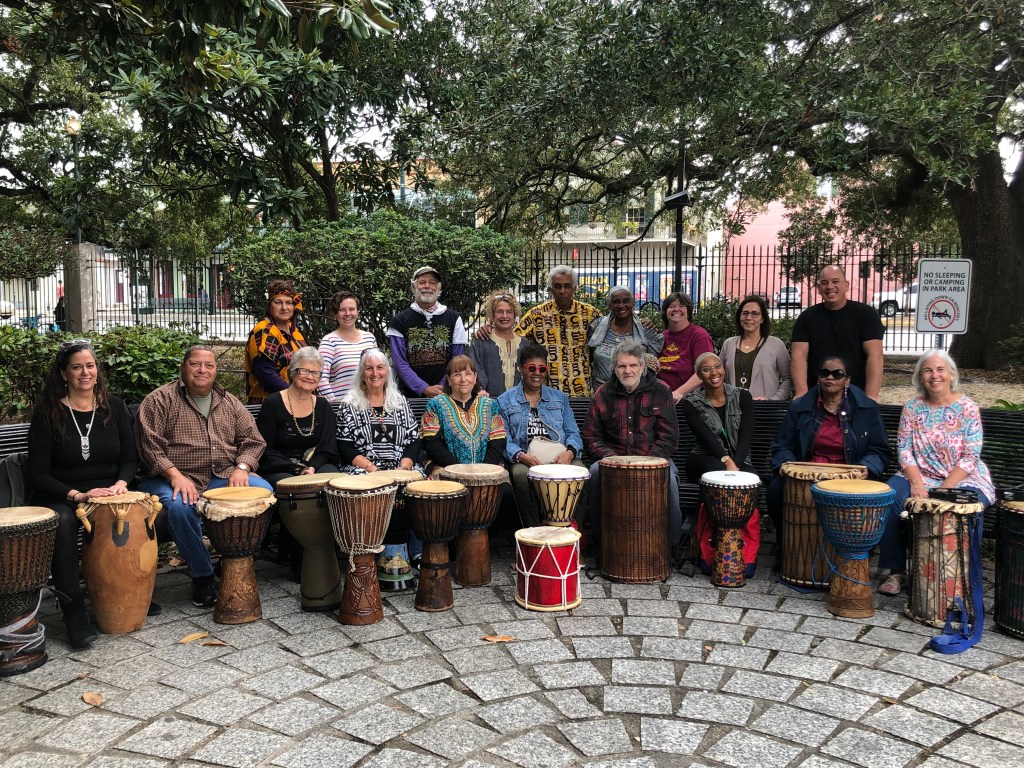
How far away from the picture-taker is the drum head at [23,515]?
3930mm

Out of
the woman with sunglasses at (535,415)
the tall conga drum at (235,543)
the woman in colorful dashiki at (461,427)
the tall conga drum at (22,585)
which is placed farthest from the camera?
the woman with sunglasses at (535,415)

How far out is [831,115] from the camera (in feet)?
28.7

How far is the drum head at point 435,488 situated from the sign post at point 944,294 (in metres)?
5.50

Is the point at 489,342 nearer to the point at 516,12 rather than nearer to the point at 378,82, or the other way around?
the point at 516,12

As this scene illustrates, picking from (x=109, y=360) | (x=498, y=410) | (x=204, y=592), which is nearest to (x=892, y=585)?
(x=498, y=410)

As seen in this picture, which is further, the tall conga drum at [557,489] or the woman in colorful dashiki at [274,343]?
the woman in colorful dashiki at [274,343]

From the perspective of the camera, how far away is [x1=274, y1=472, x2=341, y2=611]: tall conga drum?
15.4ft

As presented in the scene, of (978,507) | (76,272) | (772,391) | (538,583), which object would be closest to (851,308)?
(772,391)

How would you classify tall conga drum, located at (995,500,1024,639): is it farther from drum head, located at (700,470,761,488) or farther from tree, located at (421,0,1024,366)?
tree, located at (421,0,1024,366)

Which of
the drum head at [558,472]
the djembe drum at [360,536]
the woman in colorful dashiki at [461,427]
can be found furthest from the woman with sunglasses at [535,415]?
the djembe drum at [360,536]

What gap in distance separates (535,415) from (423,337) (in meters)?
1.28

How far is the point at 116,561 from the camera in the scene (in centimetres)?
434

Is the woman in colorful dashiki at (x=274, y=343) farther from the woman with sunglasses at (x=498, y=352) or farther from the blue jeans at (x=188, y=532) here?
the blue jeans at (x=188, y=532)

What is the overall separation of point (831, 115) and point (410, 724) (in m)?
7.76
